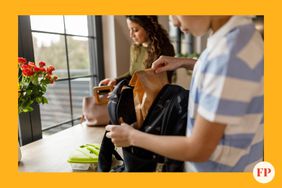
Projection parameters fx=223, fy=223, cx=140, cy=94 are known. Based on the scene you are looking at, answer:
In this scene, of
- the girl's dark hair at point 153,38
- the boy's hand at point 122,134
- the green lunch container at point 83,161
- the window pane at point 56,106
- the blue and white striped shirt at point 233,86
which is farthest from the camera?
the window pane at point 56,106

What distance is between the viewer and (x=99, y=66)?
190cm

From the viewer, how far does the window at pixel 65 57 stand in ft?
4.40

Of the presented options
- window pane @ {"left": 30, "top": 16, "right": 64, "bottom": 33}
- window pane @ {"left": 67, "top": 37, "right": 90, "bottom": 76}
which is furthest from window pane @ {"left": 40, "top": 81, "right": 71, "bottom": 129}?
window pane @ {"left": 30, "top": 16, "right": 64, "bottom": 33}

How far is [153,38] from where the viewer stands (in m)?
1.19

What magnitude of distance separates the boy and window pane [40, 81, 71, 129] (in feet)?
3.52

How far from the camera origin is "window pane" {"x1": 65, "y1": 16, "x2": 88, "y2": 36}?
1580 mm

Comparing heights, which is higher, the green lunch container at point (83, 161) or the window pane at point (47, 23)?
the window pane at point (47, 23)

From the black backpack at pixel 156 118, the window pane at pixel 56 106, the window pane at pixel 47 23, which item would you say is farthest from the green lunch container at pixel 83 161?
the window pane at pixel 47 23

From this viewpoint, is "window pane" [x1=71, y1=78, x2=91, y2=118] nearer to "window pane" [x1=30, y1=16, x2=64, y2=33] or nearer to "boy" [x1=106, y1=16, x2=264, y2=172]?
"window pane" [x1=30, y1=16, x2=64, y2=33]

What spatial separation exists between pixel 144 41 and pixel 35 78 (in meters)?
0.60

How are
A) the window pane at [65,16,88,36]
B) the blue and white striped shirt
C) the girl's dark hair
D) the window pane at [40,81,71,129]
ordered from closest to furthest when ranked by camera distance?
the blue and white striped shirt < the girl's dark hair < the window pane at [40,81,71,129] < the window pane at [65,16,88,36]

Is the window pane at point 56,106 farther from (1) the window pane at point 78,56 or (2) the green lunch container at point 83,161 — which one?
(2) the green lunch container at point 83,161

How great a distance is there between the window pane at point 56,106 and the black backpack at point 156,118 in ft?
2.95

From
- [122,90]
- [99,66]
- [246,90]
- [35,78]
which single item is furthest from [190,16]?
[99,66]
